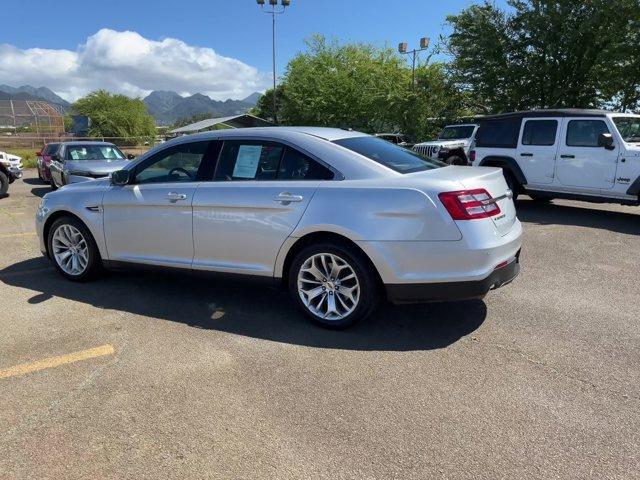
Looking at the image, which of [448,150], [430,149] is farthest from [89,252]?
[448,150]

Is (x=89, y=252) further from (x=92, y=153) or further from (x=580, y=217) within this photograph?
(x=92, y=153)

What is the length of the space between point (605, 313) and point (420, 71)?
A: 2599 cm

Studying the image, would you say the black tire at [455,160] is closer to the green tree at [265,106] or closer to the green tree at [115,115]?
the green tree at [115,115]

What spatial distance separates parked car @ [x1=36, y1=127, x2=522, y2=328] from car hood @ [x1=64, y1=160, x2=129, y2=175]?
7210 mm

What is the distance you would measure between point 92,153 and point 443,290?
1199 cm

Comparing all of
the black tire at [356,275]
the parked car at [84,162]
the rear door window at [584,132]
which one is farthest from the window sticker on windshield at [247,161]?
the parked car at [84,162]

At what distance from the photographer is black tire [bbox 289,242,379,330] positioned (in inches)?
148

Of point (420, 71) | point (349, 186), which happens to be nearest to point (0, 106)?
point (420, 71)

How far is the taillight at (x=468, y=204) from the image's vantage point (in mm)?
3518

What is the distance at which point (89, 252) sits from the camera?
5.16 meters

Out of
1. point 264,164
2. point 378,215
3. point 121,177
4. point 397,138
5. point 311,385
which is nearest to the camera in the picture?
point 311,385

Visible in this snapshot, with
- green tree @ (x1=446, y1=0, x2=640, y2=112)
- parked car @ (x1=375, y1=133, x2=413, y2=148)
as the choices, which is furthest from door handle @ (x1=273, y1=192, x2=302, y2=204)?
parked car @ (x1=375, y1=133, x2=413, y2=148)

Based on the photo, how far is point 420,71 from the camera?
28000 millimetres

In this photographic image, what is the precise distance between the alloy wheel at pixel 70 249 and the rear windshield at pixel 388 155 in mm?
3002
